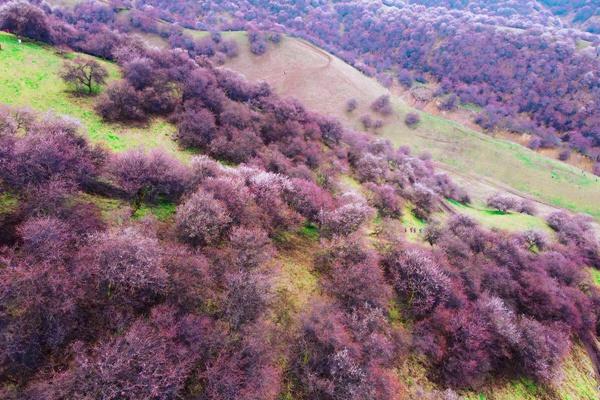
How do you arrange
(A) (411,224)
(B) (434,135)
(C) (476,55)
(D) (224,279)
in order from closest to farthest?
(D) (224,279) → (A) (411,224) → (B) (434,135) → (C) (476,55)

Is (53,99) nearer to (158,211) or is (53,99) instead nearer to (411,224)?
(158,211)

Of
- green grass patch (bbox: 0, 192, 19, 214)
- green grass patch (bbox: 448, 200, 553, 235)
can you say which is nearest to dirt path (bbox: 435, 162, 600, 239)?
green grass patch (bbox: 448, 200, 553, 235)

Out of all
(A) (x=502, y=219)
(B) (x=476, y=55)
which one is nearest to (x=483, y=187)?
(A) (x=502, y=219)

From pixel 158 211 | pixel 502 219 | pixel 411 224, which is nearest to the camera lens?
pixel 158 211

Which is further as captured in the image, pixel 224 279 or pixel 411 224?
pixel 411 224

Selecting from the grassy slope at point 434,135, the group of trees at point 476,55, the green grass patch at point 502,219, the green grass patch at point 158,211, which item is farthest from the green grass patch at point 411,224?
the group of trees at point 476,55

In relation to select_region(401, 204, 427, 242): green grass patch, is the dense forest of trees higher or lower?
higher

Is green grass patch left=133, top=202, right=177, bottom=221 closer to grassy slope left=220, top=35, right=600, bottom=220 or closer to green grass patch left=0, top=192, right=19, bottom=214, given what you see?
green grass patch left=0, top=192, right=19, bottom=214
